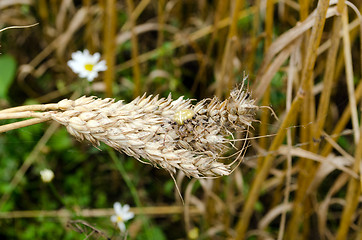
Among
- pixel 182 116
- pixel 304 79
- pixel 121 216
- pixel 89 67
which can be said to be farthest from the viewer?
pixel 89 67

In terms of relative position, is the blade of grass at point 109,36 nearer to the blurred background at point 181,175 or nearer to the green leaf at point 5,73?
the blurred background at point 181,175

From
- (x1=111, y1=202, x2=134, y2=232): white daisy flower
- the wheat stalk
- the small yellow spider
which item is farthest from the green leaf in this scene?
the small yellow spider

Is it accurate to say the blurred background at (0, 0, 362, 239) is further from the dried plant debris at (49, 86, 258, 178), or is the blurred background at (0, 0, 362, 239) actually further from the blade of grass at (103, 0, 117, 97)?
the dried plant debris at (49, 86, 258, 178)

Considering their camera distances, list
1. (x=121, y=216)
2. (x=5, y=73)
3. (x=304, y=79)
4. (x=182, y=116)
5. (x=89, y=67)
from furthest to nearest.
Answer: (x=5, y=73) → (x=89, y=67) → (x=121, y=216) → (x=304, y=79) → (x=182, y=116)

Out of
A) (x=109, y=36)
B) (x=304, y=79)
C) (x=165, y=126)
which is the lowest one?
(x=165, y=126)

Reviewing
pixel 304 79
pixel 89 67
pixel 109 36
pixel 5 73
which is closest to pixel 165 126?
pixel 304 79

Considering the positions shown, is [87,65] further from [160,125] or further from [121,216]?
[160,125]

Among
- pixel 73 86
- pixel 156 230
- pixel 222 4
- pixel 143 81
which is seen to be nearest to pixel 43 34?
pixel 73 86
